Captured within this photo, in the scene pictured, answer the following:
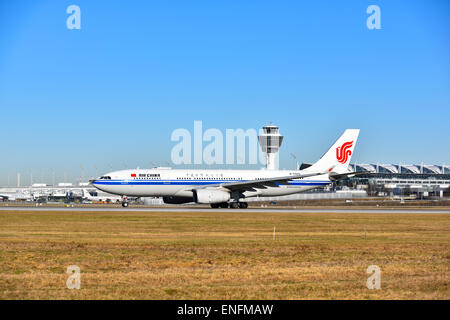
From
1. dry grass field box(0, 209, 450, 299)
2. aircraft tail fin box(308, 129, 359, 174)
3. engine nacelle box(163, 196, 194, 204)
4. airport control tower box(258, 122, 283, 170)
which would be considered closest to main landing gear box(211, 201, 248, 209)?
engine nacelle box(163, 196, 194, 204)

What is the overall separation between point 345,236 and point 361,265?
11619 millimetres

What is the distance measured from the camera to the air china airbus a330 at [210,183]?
6250cm

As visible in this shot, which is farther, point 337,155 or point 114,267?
point 337,155

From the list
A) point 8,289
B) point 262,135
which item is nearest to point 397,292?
point 8,289

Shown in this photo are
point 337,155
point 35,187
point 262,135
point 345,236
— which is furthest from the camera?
point 35,187

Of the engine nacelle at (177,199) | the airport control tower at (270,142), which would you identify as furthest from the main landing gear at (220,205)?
the airport control tower at (270,142)

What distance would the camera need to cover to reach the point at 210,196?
200ft

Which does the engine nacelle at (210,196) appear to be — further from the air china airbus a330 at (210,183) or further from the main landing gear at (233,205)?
the main landing gear at (233,205)

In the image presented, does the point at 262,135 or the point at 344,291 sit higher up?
the point at 262,135

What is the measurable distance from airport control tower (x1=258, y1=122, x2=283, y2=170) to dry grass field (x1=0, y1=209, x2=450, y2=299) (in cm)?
12221

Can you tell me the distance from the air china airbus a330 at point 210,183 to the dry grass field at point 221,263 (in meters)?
30.2

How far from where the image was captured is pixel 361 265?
1859cm
